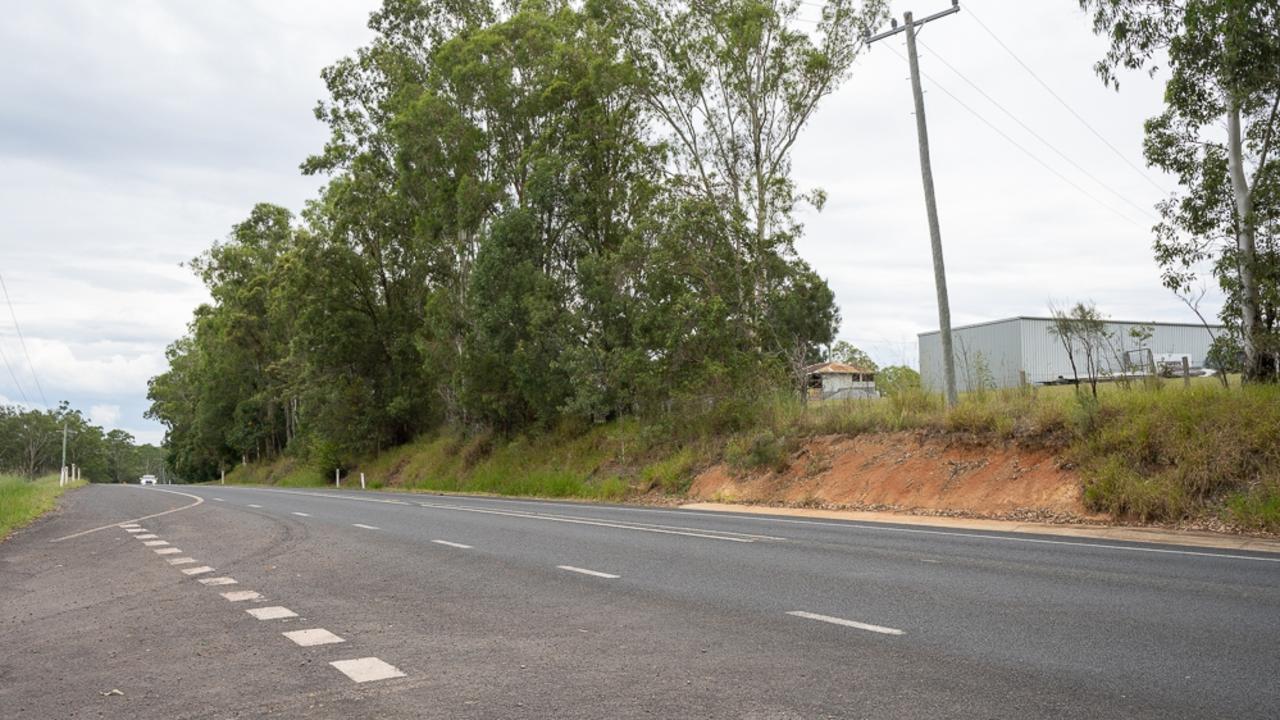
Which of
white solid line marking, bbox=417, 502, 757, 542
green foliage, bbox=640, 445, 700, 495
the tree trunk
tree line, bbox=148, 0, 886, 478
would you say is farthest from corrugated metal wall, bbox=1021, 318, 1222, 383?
white solid line marking, bbox=417, 502, 757, 542

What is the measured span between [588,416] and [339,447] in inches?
890

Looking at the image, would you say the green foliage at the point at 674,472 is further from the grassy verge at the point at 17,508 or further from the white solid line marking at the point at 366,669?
the white solid line marking at the point at 366,669

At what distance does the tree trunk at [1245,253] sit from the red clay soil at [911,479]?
385cm

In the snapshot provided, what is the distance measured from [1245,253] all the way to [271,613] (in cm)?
1752

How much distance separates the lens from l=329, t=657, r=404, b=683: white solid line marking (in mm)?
5844

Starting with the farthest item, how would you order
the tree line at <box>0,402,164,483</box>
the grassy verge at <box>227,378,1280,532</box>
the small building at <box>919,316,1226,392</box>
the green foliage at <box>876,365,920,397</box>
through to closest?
1. the tree line at <box>0,402,164,483</box>
2. the small building at <box>919,316,1226,392</box>
3. the green foliage at <box>876,365,920,397</box>
4. the grassy verge at <box>227,378,1280,532</box>

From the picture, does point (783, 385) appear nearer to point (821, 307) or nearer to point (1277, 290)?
point (1277, 290)

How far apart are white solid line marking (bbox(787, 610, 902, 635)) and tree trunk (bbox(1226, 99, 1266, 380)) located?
1423cm

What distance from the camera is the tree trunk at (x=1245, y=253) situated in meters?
18.0

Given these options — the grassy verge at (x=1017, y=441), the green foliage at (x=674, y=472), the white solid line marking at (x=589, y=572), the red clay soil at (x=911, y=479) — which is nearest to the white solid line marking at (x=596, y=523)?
the white solid line marking at (x=589, y=572)

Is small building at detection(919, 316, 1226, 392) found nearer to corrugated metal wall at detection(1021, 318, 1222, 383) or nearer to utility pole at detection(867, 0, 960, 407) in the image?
corrugated metal wall at detection(1021, 318, 1222, 383)

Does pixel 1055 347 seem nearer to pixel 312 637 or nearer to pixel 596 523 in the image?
pixel 596 523

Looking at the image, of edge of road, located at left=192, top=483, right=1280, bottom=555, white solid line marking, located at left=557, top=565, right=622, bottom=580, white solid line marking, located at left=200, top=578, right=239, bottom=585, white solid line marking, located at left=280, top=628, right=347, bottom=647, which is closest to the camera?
white solid line marking, located at left=280, top=628, right=347, bottom=647

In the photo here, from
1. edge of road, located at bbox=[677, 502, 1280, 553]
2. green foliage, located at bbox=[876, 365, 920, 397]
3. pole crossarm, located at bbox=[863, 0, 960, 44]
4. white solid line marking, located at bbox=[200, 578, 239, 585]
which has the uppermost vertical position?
pole crossarm, located at bbox=[863, 0, 960, 44]
